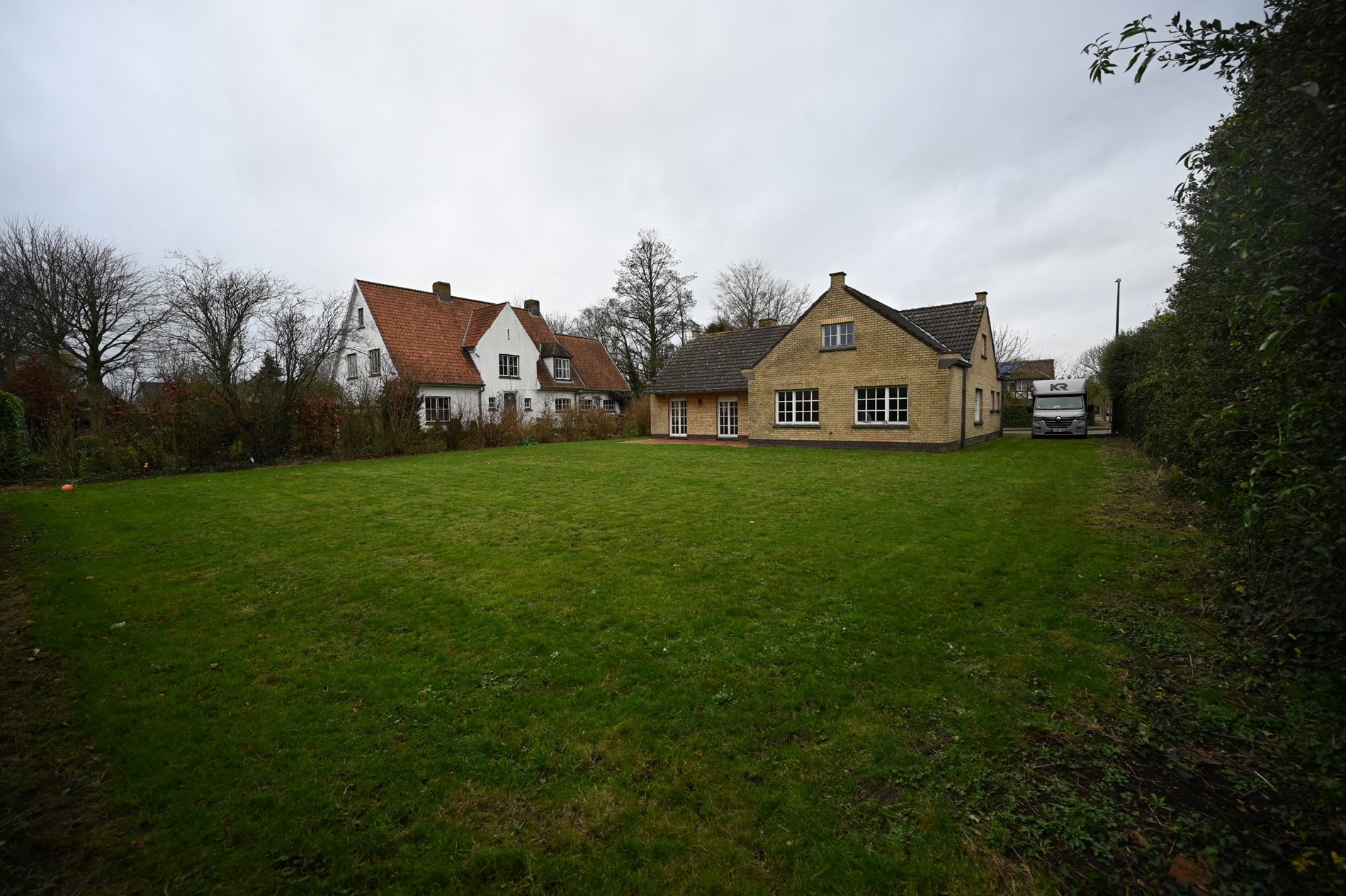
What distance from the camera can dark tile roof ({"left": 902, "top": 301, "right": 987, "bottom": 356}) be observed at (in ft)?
64.8

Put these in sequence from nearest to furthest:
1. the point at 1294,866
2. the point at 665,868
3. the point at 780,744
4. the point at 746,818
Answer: the point at 1294,866 → the point at 665,868 → the point at 746,818 → the point at 780,744

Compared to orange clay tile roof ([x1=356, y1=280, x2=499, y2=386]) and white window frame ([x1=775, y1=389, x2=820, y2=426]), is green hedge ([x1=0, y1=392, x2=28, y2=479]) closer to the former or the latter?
orange clay tile roof ([x1=356, y1=280, x2=499, y2=386])

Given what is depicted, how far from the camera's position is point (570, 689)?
12.4ft

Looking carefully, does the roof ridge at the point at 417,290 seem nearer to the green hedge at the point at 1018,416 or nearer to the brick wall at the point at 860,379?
the brick wall at the point at 860,379

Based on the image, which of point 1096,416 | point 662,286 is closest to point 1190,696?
point 662,286

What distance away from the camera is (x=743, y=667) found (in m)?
4.03

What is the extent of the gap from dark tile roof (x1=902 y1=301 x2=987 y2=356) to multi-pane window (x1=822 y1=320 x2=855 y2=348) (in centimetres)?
319

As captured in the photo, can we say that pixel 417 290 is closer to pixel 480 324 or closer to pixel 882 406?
pixel 480 324

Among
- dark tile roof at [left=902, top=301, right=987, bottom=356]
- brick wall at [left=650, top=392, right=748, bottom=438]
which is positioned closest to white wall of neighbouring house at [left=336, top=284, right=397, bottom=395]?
brick wall at [left=650, top=392, right=748, bottom=438]

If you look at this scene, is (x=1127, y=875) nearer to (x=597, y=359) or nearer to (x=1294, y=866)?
(x=1294, y=866)

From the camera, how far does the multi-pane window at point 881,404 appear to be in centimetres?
1978

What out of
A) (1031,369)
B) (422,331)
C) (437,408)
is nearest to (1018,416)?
(1031,369)

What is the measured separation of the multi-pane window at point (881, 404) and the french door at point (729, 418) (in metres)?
6.86

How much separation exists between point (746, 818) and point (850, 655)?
5.98ft
